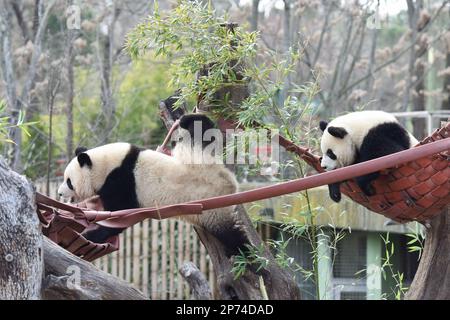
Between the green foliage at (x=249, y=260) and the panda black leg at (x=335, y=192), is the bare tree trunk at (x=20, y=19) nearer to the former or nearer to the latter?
the green foliage at (x=249, y=260)

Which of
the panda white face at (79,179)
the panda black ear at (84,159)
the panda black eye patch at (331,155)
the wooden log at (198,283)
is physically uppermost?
the panda black eye patch at (331,155)

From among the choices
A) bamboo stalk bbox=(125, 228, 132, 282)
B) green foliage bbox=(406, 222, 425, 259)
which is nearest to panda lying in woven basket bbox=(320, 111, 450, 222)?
green foliage bbox=(406, 222, 425, 259)

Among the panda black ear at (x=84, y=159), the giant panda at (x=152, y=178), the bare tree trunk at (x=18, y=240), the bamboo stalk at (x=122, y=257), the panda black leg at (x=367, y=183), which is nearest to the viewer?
the bare tree trunk at (x=18, y=240)

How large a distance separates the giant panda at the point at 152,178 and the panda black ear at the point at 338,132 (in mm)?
668

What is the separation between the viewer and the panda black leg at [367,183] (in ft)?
12.6

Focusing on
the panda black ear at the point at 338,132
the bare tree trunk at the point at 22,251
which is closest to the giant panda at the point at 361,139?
the panda black ear at the point at 338,132

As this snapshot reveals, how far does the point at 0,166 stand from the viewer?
115 inches

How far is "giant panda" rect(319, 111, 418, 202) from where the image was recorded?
4375 mm

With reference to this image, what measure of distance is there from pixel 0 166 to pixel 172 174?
1978 millimetres

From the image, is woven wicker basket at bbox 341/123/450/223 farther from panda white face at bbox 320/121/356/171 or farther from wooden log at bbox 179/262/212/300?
wooden log at bbox 179/262/212/300

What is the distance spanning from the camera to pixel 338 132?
4461 mm

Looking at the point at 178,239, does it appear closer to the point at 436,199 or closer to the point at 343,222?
the point at 343,222

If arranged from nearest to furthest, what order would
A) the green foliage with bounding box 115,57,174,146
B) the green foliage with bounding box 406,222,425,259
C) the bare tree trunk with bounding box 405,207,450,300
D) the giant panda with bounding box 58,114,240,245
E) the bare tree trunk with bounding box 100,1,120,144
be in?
1. the bare tree trunk with bounding box 405,207,450,300
2. the green foliage with bounding box 406,222,425,259
3. the giant panda with bounding box 58,114,240,245
4. the bare tree trunk with bounding box 100,1,120,144
5. the green foliage with bounding box 115,57,174,146
